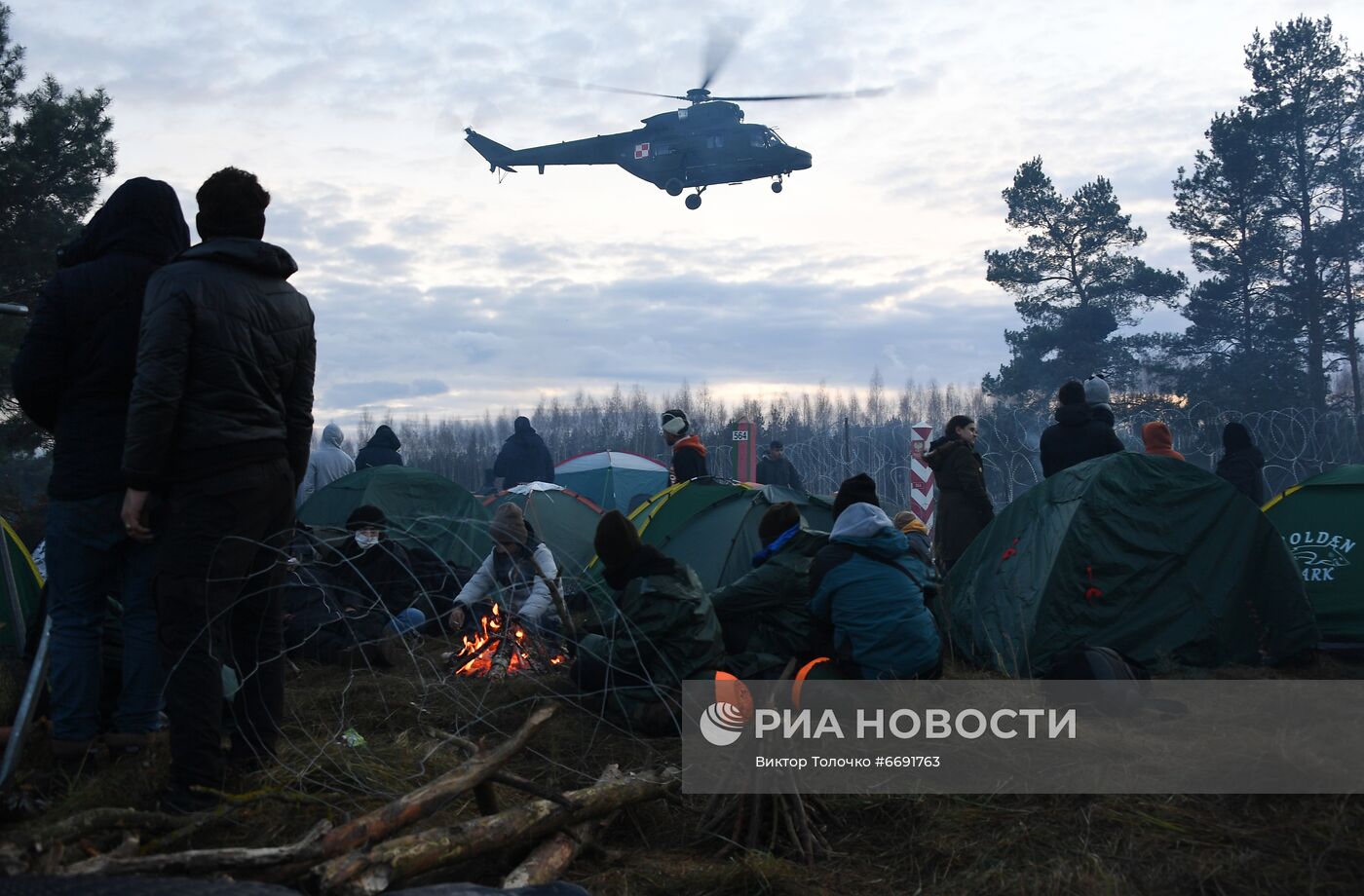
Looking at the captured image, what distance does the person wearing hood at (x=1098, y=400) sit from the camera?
24.0ft

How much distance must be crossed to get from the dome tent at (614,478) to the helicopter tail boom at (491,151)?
11.1 m

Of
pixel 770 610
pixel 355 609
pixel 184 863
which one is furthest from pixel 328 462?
pixel 184 863

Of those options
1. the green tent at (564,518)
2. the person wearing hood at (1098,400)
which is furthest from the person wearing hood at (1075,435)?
the green tent at (564,518)

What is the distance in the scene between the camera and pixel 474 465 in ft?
126

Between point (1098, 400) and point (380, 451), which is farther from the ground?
point (1098, 400)

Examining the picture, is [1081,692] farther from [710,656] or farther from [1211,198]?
[1211,198]

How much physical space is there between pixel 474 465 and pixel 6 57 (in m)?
26.4

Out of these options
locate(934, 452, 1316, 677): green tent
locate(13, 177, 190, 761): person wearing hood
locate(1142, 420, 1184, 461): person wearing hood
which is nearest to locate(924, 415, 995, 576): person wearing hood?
locate(1142, 420, 1184, 461): person wearing hood

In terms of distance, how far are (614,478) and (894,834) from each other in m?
11.5

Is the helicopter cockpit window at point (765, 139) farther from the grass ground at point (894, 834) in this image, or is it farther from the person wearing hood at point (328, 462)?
the grass ground at point (894, 834)

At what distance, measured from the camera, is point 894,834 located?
3531 millimetres


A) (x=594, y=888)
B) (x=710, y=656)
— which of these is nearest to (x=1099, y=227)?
(x=710, y=656)

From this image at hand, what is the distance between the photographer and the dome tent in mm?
14748

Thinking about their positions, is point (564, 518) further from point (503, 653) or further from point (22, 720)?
point (22, 720)
